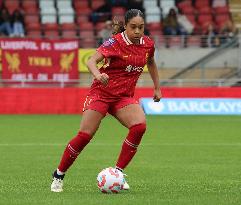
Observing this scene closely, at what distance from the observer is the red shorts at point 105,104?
1034cm

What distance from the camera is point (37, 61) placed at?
30.1 metres

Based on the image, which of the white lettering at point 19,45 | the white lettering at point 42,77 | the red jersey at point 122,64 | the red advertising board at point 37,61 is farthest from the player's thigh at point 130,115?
the white lettering at point 19,45

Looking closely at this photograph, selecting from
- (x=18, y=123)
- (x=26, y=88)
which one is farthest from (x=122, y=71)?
(x=26, y=88)

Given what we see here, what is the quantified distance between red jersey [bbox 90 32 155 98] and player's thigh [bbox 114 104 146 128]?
0.18 meters

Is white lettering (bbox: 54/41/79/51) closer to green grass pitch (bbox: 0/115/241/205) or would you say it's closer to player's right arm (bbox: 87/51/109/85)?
green grass pitch (bbox: 0/115/241/205)

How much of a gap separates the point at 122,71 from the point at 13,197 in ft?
6.39

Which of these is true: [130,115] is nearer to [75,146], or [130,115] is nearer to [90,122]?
[90,122]

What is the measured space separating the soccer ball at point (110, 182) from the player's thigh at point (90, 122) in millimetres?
507

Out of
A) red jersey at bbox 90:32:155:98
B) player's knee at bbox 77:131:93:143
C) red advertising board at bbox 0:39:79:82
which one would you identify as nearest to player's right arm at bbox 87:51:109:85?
→ red jersey at bbox 90:32:155:98

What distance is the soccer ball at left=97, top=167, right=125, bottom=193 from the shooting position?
10.1 metres

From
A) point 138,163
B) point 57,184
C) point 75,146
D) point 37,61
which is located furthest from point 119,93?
point 37,61

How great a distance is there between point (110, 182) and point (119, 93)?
105 centimetres

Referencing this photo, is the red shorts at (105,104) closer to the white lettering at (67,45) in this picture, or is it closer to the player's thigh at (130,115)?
the player's thigh at (130,115)

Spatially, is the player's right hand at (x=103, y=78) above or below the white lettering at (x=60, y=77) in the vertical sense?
above
